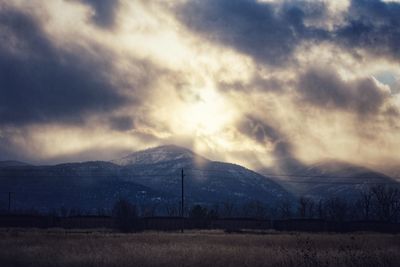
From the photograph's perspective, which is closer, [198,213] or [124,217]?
[124,217]

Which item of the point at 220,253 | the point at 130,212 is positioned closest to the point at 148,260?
the point at 220,253

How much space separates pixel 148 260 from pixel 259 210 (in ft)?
496

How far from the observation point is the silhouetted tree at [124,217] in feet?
261

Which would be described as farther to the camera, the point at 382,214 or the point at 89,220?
the point at 382,214

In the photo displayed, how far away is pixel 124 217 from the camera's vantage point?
263ft

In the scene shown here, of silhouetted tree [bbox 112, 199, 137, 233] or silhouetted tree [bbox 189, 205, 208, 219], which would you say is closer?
silhouetted tree [bbox 112, 199, 137, 233]

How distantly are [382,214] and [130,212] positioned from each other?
276ft

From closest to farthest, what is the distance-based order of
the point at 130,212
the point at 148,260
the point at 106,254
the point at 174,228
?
the point at 148,260 → the point at 106,254 → the point at 130,212 → the point at 174,228

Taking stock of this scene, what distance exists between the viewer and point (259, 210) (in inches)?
6791

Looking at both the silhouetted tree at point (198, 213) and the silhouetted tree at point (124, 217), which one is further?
the silhouetted tree at point (198, 213)

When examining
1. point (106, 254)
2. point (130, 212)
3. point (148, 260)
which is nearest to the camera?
point (148, 260)

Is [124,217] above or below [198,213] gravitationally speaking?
below

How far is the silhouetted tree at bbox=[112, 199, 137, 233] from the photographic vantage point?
7950cm

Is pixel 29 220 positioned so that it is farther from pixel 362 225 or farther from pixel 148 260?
pixel 148 260
